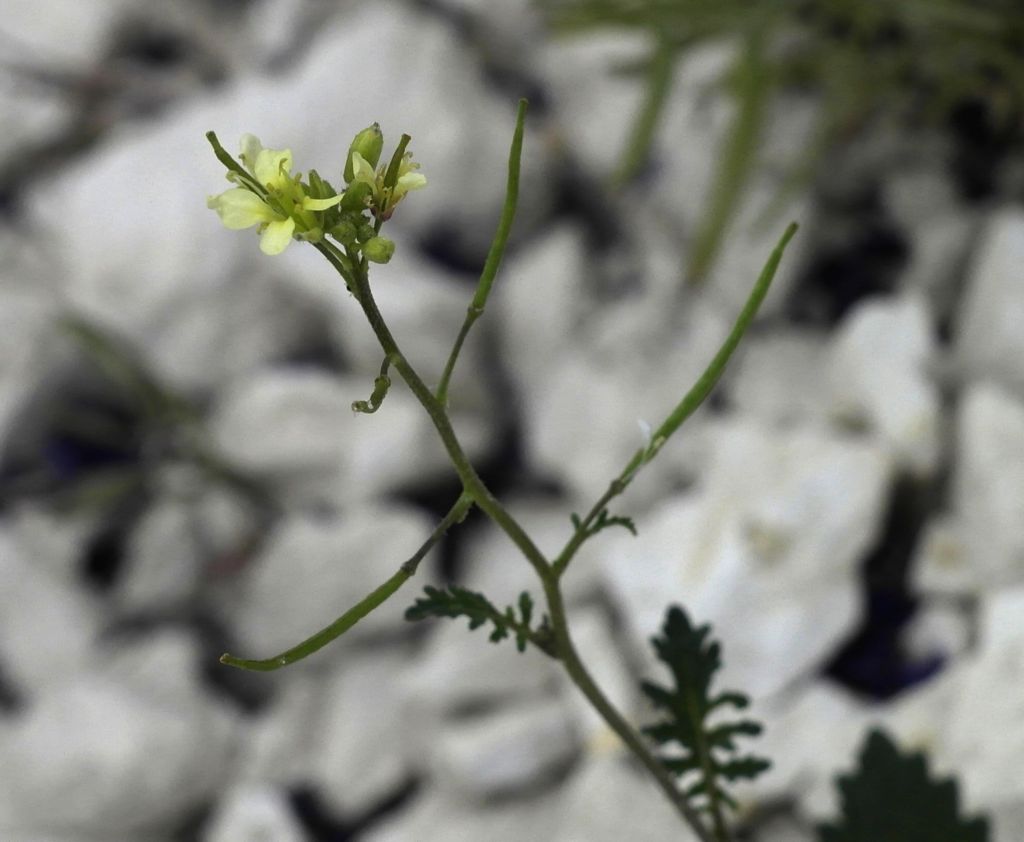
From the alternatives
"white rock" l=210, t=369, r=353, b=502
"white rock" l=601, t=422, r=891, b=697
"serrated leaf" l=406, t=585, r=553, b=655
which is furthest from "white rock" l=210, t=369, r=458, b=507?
"serrated leaf" l=406, t=585, r=553, b=655

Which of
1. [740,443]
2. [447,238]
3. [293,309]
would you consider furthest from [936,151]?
[293,309]

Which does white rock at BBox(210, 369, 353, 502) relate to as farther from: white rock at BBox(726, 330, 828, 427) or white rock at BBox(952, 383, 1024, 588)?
white rock at BBox(952, 383, 1024, 588)

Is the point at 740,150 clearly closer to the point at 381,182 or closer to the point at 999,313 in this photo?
the point at 999,313

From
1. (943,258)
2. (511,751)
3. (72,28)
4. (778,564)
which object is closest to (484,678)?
(511,751)

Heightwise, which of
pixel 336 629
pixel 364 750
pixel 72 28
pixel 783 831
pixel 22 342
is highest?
pixel 72 28

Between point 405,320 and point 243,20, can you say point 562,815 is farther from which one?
point 243,20
